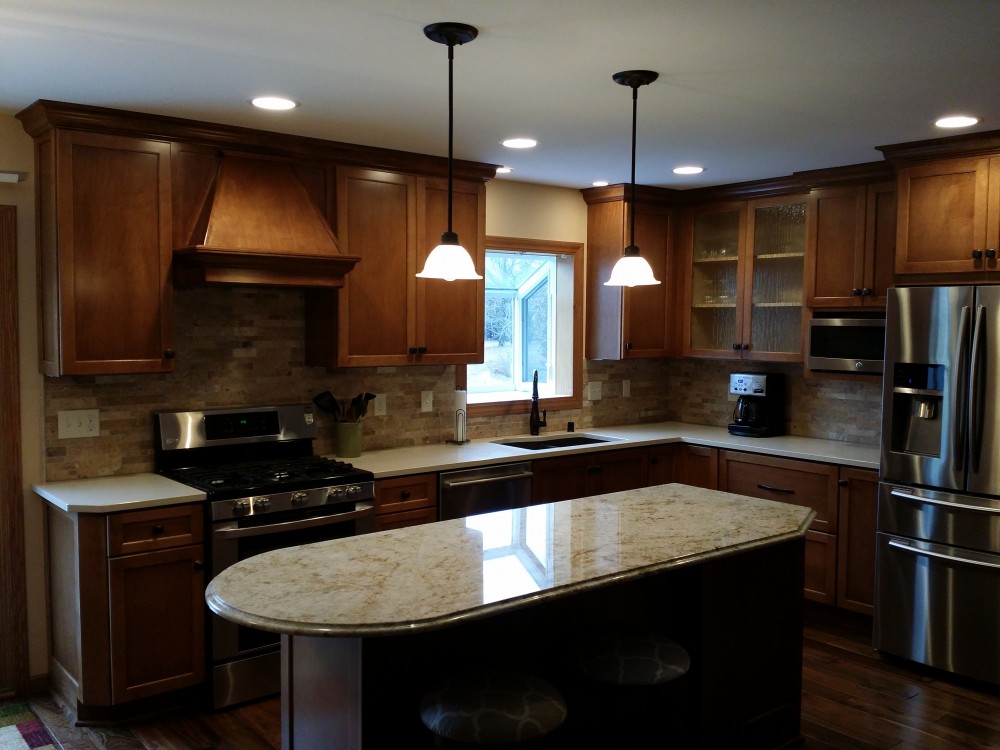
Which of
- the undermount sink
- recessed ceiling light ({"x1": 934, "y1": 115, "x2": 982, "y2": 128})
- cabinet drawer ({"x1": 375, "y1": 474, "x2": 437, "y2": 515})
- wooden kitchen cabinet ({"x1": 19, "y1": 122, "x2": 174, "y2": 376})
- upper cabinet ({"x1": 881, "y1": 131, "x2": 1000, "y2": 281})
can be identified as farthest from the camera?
the undermount sink

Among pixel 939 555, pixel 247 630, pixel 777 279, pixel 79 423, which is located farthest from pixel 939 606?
pixel 79 423

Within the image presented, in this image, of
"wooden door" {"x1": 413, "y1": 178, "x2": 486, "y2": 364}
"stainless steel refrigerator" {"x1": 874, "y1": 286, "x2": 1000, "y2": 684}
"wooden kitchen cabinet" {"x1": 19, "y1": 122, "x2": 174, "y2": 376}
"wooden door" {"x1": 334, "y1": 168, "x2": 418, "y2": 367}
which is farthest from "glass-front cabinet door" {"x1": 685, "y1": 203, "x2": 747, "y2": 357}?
"wooden kitchen cabinet" {"x1": 19, "y1": 122, "x2": 174, "y2": 376}

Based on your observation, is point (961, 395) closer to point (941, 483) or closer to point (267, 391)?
point (941, 483)

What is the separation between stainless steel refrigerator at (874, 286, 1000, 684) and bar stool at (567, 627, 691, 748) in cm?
169

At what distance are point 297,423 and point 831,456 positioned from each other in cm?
278

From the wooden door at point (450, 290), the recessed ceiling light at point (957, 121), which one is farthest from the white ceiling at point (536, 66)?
the wooden door at point (450, 290)

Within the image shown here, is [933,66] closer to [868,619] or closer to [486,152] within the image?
[486,152]

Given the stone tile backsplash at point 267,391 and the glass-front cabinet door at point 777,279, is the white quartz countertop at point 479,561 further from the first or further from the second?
the glass-front cabinet door at point 777,279

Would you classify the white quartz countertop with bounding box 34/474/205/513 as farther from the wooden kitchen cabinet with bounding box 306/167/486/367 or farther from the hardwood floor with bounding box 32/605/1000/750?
the wooden kitchen cabinet with bounding box 306/167/486/367

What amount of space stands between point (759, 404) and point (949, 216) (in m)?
1.66

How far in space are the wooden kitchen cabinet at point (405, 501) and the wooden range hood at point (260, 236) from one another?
970mm

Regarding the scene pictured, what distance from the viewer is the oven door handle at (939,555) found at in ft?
11.9

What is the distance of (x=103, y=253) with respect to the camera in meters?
3.42

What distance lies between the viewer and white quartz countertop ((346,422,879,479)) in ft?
13.5
